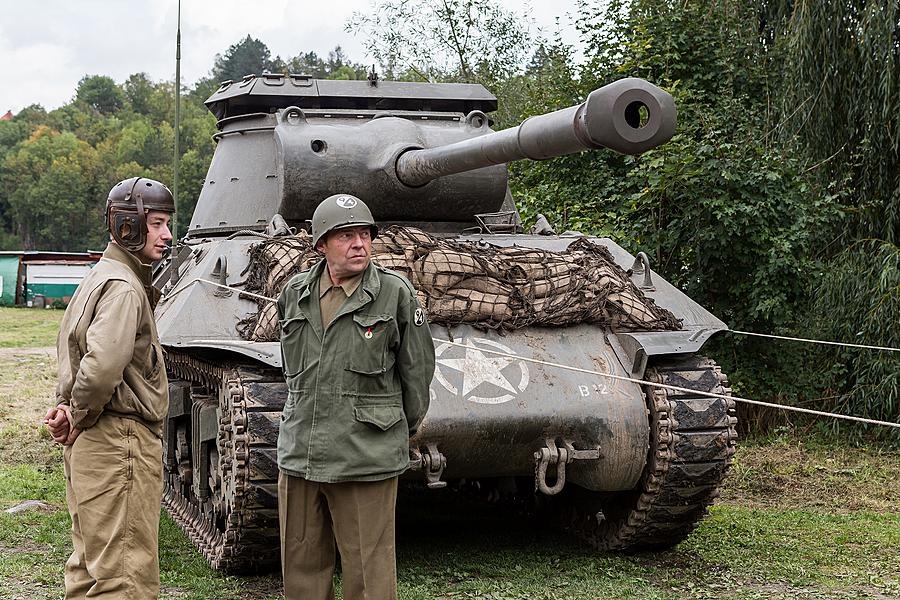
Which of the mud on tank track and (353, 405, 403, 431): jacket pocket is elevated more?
(353, 405, 403, 431): jacket pocket

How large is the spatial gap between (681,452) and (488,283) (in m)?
1.35

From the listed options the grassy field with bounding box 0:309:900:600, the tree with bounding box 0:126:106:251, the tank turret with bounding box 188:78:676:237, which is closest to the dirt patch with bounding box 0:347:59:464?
the grassy field with bounding box 0:309:900:600

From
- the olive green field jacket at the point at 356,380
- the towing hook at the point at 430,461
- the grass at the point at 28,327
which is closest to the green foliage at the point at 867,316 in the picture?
the towing hook at the point at 430,461

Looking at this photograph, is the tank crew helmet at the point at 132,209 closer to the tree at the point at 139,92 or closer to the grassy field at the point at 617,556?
the grassy field at the point at 617,556

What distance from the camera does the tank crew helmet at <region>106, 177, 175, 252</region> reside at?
173 inches

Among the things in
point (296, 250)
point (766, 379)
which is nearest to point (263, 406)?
point (296, 250)

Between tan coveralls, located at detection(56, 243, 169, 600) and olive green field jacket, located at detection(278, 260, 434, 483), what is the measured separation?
1.76 feet

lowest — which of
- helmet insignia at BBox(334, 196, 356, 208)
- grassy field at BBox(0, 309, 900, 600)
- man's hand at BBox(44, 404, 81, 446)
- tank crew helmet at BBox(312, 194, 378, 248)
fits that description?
grassy field at BBox(0, 309, 900, 600)

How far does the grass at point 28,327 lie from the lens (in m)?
20.6

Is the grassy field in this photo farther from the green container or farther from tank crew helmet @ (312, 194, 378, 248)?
the green container

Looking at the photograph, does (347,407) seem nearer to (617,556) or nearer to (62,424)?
(62,424)

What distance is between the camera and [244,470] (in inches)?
226

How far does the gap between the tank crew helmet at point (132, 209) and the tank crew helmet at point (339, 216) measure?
1.81 feet

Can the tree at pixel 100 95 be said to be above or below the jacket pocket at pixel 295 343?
above
